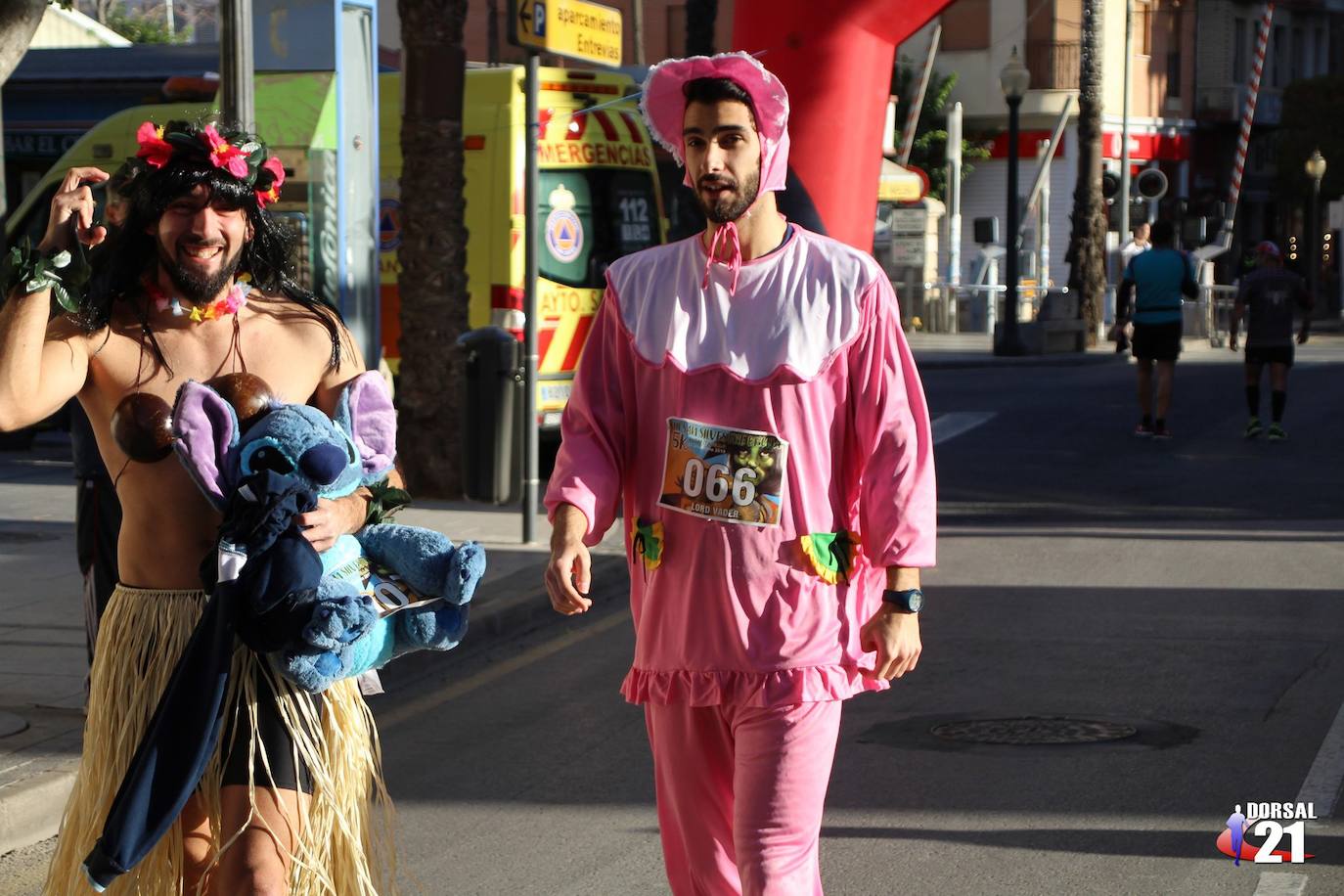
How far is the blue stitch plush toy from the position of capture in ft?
12.2

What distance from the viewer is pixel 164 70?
901 inches

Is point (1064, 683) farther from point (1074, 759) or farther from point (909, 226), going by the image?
point (909, 226)

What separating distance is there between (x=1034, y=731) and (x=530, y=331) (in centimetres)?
495

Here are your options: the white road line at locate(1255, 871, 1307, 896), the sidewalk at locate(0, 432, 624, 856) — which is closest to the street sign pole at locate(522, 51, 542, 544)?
the sidewalk at locate(0, 432, 624, 856)

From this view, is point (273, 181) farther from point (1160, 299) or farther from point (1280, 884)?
point (1160, 299)

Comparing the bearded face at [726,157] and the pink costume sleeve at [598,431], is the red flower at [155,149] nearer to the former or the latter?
the pink costume sleeve at [598,431]

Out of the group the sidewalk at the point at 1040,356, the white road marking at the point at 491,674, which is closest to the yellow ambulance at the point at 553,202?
the white road marking at the point at 491,674

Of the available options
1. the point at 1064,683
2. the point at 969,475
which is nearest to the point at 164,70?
the point at 969,475

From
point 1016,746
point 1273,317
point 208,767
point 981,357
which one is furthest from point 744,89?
point 981,357

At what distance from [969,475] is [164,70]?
38.4 feet

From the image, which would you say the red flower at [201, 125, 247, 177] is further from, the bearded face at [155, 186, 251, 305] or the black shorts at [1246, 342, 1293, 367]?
the black shorts at [1246, 342, 1293, 367]

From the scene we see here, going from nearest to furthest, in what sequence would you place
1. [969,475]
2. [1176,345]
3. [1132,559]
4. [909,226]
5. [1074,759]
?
1. [1074,759]
2. [1132,559]
3. [969,475]
4. [1176,345]
5. [909,226]

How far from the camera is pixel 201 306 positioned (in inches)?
157

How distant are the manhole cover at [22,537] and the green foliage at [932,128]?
→ 36.4 m
